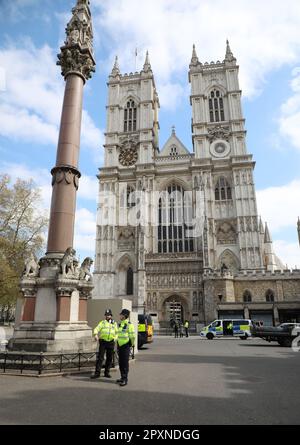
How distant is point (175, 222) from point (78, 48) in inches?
1166

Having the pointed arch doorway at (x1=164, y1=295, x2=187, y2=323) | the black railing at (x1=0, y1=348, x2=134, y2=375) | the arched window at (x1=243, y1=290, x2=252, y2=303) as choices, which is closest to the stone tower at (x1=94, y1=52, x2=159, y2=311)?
the pointed arch doorway at (x1=164, y1=295, x2=187, y2=323)

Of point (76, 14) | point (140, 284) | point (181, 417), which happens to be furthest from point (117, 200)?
point (181, 417)

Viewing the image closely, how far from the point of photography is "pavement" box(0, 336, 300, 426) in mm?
4320

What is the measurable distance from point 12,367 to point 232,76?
159ft

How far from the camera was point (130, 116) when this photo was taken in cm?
4809

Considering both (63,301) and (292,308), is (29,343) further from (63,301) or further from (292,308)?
(292,308)

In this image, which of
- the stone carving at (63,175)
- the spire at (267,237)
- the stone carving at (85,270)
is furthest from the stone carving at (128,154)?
the stone carving at (85,270)

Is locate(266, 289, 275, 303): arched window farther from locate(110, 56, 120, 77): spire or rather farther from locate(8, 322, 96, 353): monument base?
locate(110, 56, 120, 77): spire

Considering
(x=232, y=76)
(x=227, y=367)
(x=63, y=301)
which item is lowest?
(x=227, y=367)

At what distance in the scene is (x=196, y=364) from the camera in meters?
9.76

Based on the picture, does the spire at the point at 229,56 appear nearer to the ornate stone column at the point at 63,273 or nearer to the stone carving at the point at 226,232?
the stone carving at the point at 226,232

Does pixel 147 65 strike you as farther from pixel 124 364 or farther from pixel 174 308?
pixel 124 364

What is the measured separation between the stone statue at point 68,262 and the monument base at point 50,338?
1.57m

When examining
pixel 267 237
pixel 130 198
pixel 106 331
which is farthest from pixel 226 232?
pixel 106 331
